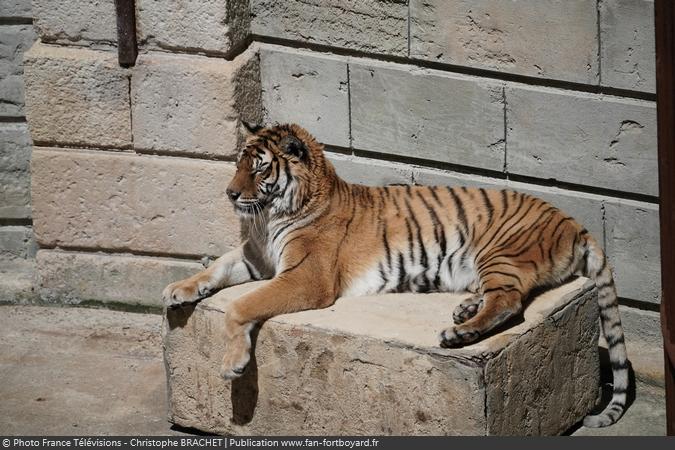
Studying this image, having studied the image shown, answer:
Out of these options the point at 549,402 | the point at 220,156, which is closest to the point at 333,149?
the point at 220,156

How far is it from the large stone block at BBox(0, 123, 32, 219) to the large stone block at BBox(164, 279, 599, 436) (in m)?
2.31

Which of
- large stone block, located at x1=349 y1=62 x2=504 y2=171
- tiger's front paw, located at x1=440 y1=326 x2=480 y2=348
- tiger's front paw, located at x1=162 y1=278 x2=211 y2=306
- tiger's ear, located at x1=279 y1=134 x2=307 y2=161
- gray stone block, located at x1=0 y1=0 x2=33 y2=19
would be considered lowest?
tiger's front paw, located at x1=440 y1=326 x2=480 y2=348

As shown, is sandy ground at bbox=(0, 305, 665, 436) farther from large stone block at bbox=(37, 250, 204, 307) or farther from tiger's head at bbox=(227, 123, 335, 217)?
→ tiger's head at bbox=(227, 123, 335, 217)

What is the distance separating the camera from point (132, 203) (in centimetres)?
738

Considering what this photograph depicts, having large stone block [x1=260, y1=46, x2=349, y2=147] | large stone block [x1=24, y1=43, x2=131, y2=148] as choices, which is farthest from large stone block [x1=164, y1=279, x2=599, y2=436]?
large stone block [x1=24, y1=43, x2=131, y2=148]

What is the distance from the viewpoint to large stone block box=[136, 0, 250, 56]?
694cm

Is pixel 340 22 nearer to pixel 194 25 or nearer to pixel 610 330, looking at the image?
pixel 194 25

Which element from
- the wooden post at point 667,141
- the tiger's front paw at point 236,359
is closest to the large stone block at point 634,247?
the wooden post at point 667,141

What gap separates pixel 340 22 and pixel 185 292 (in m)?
1.86

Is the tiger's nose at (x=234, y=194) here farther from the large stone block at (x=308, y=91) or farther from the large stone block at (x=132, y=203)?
the large stone block at (x=308, y=91)

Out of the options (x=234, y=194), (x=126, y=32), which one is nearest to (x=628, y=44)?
(x=234, y=194)

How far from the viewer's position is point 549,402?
19.1 ft

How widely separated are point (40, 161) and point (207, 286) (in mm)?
1885

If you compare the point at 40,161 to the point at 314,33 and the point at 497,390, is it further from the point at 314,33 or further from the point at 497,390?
the point at 497,390
